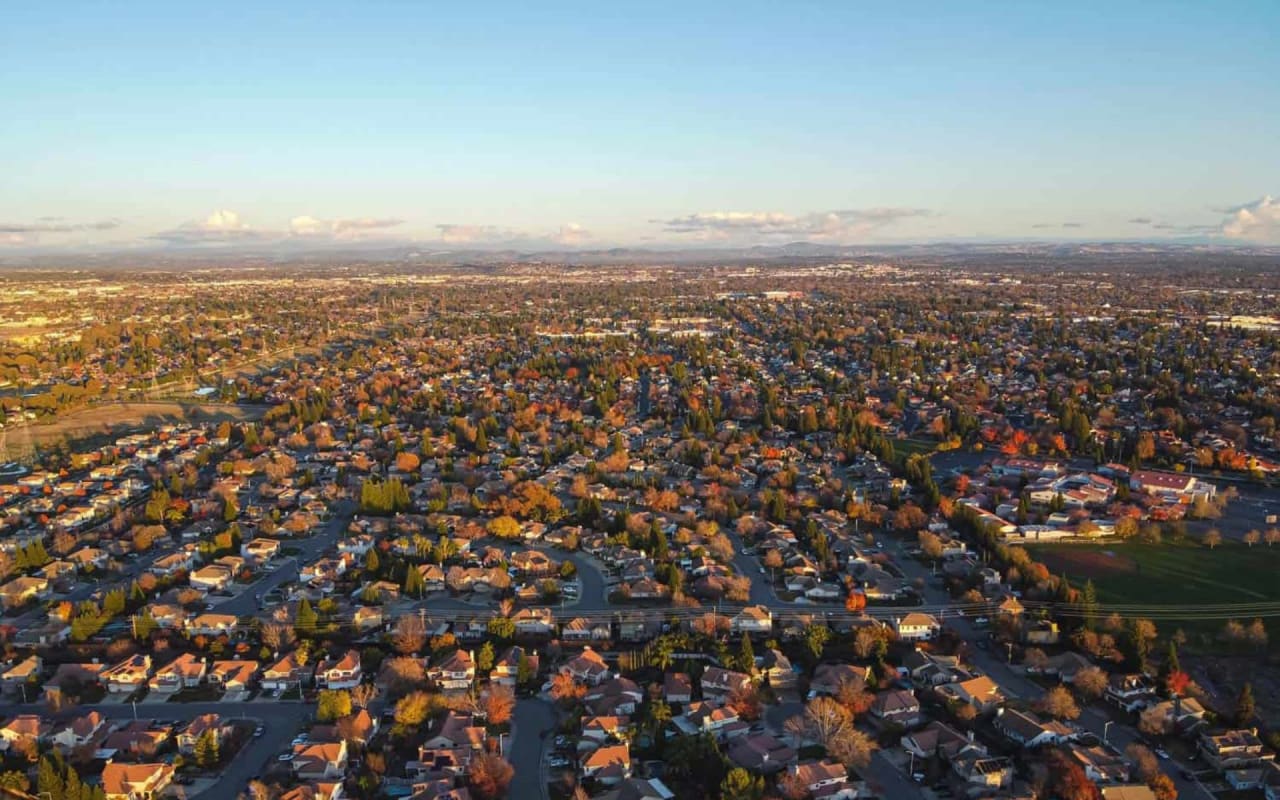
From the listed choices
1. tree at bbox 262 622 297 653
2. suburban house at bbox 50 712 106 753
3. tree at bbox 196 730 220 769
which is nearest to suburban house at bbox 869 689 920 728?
tree at bbox 196 730 220 769

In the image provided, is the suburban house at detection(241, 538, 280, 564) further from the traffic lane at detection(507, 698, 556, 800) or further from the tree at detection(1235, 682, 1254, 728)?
the tree at detection(1235, 682, 1254, 728)

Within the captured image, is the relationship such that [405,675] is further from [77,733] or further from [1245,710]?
[1245,710]

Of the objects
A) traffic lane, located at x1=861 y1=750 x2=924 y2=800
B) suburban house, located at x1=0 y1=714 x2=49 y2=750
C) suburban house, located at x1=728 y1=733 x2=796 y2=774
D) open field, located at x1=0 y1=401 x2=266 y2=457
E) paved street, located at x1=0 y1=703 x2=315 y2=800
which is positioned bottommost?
traffic lane, located at x1=861 y1=750 x2=924 y2=800

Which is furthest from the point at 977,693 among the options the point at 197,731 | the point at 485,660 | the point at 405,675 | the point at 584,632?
the point at 197,731

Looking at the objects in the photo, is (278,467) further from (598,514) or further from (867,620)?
(867,620)

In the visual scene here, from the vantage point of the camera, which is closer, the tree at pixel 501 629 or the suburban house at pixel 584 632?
the tree at pixel 501 629

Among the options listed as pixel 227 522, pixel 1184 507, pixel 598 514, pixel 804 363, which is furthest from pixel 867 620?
pixel 804 363

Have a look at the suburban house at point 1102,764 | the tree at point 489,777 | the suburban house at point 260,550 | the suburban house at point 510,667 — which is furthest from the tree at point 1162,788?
the suburban house at point 260,550

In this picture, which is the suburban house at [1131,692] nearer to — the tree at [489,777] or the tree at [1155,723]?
the tree at [1155,723]
